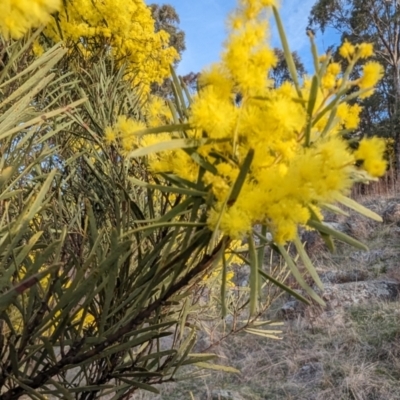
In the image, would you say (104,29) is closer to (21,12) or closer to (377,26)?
(21,12)

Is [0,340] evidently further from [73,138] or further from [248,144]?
[73,138]

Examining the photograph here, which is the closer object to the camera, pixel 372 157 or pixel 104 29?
pixel 372 157

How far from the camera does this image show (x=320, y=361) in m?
2.64

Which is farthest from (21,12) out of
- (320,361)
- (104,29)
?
(320,361)

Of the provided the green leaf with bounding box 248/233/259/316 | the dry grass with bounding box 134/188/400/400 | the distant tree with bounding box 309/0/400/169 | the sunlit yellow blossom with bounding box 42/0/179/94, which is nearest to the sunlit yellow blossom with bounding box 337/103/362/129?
the green leaf with bounding box 248/233/259/316

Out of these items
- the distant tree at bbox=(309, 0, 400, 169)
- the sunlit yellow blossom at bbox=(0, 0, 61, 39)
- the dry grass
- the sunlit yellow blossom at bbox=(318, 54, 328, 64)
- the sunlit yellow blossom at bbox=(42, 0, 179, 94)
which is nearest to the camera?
the sunlit yellow blossom at bbox=(0, 0, 61, 39)

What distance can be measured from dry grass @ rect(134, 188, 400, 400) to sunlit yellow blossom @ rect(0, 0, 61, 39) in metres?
2.35

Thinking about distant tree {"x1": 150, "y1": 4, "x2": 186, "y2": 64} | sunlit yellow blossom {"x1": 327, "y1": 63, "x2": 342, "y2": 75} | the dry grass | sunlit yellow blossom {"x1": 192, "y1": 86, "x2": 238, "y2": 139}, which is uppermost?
distant tree {"x1": 150, "y1": 4, "x2": 186, "y2": 64}

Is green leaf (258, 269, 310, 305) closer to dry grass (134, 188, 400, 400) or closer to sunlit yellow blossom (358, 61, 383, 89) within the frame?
sunlit yellow blossom (358, 61, 383, 89)

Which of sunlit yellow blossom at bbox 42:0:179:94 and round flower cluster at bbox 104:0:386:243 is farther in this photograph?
sunlit yellow blossom at bbox 42:0:179:94

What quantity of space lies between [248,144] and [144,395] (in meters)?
2.46

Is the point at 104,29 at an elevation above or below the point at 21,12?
above

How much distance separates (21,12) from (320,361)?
8.76ft

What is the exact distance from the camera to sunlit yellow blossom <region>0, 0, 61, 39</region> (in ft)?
0.93
